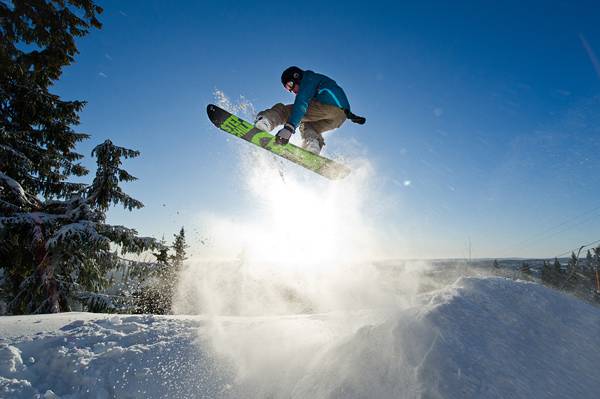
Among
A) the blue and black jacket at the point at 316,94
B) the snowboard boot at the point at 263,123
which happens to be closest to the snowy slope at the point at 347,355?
the blue and black jacket at the point at 316,94

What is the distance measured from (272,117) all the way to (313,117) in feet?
3.00

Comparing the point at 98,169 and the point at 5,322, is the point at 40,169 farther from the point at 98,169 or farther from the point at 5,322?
the point at 5,322

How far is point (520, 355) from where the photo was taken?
2.49 metres

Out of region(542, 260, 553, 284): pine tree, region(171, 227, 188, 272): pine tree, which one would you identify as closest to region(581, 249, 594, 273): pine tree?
region(542, 260, 553, 284): pine tree

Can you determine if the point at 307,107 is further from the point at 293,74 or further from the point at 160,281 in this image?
the point at 160,281

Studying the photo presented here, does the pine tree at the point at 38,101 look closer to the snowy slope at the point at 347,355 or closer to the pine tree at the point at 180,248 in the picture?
the snowy slope at the point at 347,355

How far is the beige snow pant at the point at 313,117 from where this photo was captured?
636 cm

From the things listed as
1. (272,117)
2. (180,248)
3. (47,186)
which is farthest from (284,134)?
(180,248)

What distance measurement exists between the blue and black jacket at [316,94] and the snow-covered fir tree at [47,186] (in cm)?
542

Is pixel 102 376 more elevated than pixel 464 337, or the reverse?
pixel 464 337

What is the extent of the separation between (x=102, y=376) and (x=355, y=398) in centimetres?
240

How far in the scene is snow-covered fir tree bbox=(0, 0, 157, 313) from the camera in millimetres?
6648

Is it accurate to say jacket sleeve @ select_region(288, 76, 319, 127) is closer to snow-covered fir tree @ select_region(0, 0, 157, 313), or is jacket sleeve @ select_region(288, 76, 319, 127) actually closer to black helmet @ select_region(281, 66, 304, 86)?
black helmet @ select_region(281, 66, 304, 86)

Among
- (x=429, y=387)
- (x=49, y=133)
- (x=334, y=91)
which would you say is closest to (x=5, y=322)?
(x=429, y=387)
